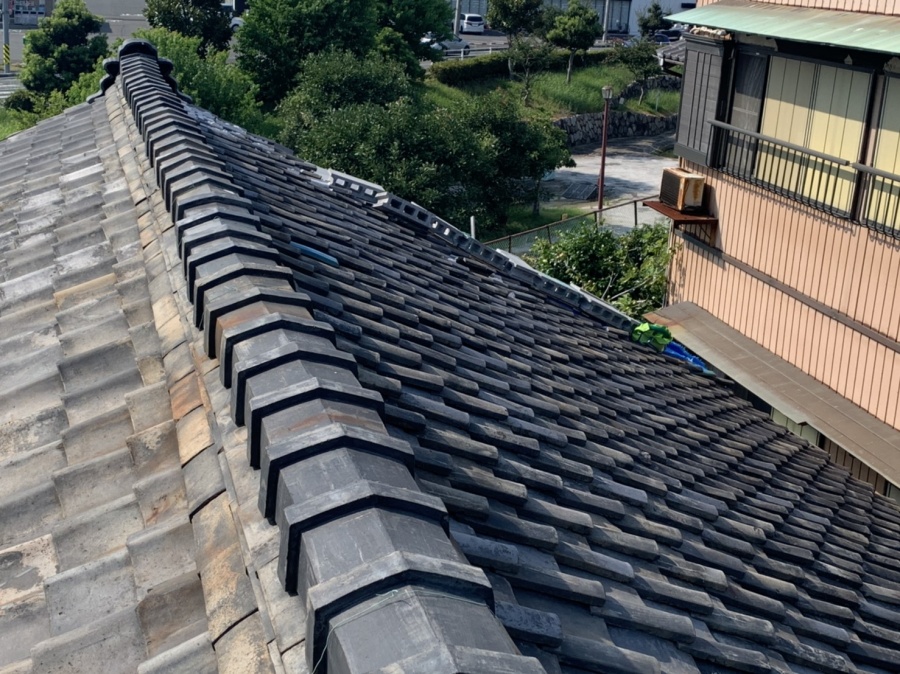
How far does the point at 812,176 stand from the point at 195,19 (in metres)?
35.4

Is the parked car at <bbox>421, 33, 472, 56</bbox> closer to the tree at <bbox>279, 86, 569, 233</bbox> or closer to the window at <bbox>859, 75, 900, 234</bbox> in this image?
the tree at <bbox>279, 86, 569, 233</bbox>

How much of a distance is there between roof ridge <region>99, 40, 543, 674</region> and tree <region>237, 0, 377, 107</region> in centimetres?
3549

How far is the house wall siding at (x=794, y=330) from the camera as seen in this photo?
1166 cm

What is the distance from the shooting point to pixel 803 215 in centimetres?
1279

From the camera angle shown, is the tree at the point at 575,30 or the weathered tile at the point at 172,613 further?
the tree at the point at 575,30

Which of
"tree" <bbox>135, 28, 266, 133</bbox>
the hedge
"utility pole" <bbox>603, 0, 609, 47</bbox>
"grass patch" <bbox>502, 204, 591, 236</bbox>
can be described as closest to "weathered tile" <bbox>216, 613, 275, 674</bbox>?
"tree" <bbox>135, 28, 266, 133</bbox>

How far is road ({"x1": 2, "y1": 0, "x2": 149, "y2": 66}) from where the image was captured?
5247 centimetres

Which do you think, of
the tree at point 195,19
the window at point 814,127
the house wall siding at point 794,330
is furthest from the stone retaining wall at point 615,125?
the window at point 814,127

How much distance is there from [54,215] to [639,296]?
488 inches

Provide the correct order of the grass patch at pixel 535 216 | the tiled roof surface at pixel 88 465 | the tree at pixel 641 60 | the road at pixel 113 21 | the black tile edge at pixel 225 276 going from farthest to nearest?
the road at pixel 113 21
the tree at pixel 641 60
the grass patch at pixel 535 216
the black tile edge at pixel 225 276
the tiled roof surface at pixel 88 465

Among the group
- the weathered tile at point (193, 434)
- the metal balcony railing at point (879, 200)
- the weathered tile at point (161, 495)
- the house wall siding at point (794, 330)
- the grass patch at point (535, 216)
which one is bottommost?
the grass patch at point (535, 216)

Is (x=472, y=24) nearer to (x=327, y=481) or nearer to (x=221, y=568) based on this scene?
(x=221, y=568)

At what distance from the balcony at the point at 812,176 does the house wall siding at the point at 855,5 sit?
1.68 m

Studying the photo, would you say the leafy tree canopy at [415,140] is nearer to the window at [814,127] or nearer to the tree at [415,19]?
the tree at [415,19]
